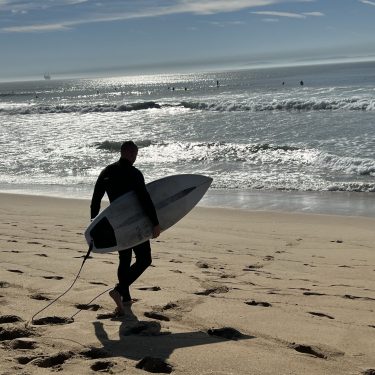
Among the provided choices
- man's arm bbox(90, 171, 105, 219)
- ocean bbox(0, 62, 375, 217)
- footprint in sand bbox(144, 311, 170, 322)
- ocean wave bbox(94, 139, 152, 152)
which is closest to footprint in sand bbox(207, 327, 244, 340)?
footprint in sand bbox(144, 311, 170, 322)

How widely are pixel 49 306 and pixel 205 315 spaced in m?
1.37

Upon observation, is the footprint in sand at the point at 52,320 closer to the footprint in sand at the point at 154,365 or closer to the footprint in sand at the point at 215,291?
the footprint in sand at the point at 154,365

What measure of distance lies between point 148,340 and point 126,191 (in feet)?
4.95

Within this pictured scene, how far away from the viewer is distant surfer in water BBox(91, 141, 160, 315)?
5203mm

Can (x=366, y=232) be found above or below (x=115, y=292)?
below

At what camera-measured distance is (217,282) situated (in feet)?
19.5

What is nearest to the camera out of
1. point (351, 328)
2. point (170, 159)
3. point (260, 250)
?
point (351, 328)

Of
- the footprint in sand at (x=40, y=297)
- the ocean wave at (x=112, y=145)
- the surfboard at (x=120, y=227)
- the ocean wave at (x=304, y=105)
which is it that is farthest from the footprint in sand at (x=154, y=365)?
the ocean wave at (x=304, y=105)

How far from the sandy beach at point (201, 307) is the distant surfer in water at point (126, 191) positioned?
0.22m

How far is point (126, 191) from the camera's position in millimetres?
5352

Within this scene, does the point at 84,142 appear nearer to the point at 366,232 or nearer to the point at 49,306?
the point at 366,232

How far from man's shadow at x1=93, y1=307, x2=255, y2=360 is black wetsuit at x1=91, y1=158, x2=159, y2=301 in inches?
24.5

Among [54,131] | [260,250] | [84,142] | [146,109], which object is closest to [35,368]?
[260,250]

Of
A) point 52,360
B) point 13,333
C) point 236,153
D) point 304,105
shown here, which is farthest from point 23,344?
point 304,105
